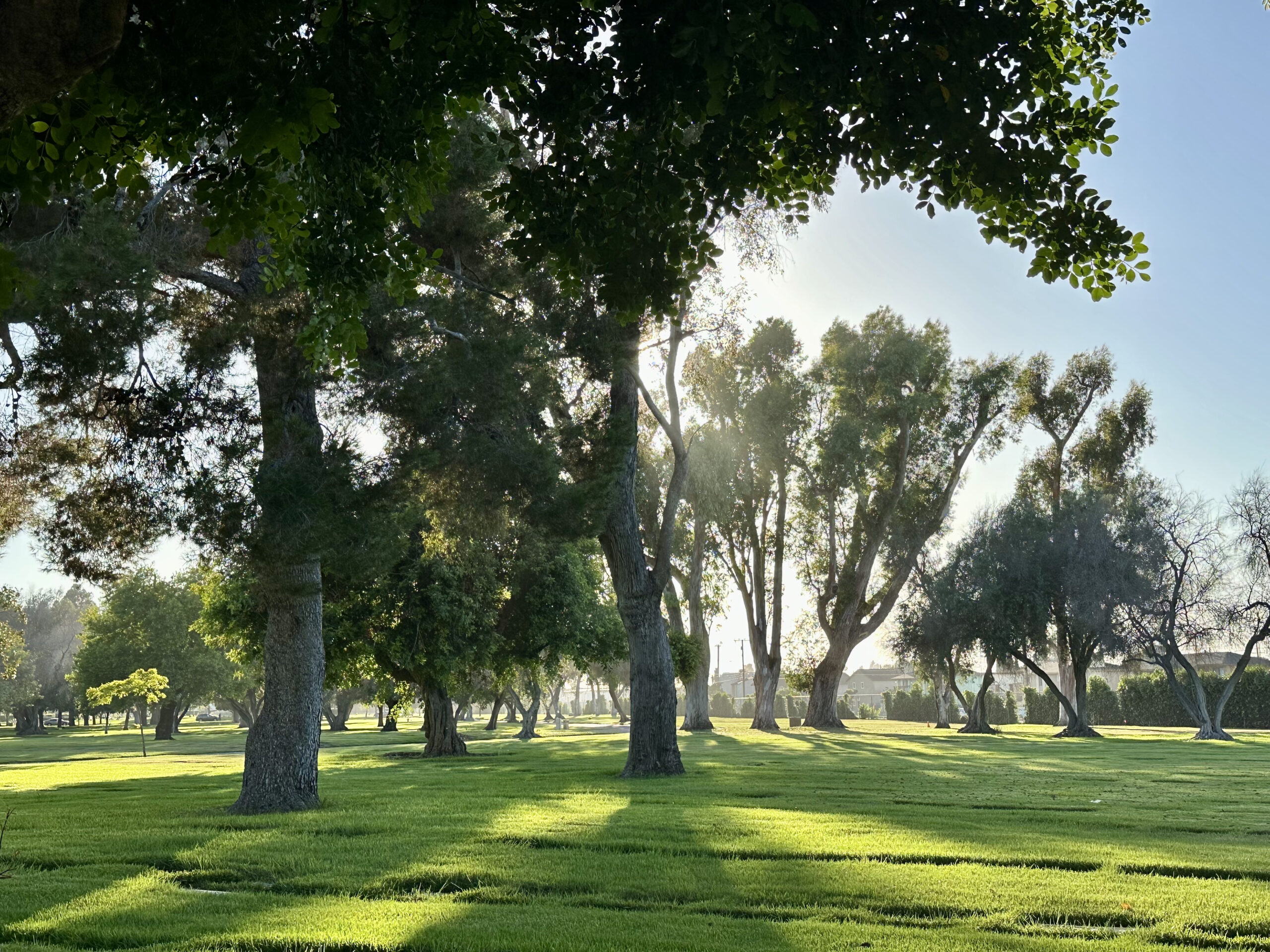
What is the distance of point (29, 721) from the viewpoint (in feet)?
251

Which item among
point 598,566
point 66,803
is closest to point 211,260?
point 66,803

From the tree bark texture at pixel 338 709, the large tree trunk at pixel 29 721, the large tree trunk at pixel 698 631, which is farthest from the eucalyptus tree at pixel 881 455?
the large tree trunk at pixel 29 721

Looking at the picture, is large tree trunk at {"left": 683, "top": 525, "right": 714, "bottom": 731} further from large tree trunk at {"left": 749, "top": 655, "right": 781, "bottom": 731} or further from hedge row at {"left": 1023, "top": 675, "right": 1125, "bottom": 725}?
hedge row at {"left": 1023, "top": 675, "right": 1125, "bottom": 725}

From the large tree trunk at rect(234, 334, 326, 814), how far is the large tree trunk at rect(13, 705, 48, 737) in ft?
233

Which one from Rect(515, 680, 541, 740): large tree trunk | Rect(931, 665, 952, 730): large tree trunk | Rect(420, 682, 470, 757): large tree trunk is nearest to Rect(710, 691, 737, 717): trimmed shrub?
Rect(931, 665, 952, 730): large tree trunk

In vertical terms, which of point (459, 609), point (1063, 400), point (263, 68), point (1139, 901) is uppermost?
point (1063, 400)

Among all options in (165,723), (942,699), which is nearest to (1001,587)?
(942,699)

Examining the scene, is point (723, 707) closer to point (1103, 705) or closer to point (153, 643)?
point (1103, 705)

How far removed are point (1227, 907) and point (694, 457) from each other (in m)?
29.3

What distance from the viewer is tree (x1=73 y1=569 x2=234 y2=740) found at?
51.5m

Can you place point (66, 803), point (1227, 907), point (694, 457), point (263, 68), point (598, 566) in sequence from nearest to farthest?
point (263, 68)
point (1227, 907)
point (66, 803)
point (598, 566)
point (694, 457)

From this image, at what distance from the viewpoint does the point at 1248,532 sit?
35.5 meters

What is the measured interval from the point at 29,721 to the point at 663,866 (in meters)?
86.3

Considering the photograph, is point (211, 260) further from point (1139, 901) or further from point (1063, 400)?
point (1063, 400)
